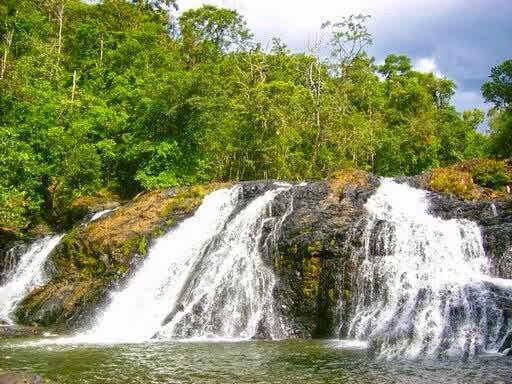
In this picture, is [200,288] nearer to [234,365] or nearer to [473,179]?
[234,365]

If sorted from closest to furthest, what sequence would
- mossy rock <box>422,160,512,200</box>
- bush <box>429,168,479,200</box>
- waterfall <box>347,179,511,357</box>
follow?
1. waterfall <box>347,179,511,357</box>
2. bush <box>429,168,479,200</box>
3. mossy rock <box>422,160,512,200</box>

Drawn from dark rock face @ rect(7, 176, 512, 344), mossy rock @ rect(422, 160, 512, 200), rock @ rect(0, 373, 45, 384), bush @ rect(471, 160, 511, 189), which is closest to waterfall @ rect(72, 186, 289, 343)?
dark rock face @ rect(7, 176, 512, 344)

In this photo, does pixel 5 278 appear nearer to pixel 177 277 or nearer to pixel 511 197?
pixel 177 277

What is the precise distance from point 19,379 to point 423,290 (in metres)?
10.8

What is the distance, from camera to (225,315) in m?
17.8

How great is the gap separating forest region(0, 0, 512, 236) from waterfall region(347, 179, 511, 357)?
47.9 feet

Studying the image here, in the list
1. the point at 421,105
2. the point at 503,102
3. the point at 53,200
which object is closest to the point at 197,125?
the point at 53,200

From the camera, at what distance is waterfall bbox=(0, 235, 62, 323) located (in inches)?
903

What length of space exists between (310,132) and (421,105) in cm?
1812

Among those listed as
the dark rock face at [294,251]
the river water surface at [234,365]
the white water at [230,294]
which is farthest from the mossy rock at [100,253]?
the river water surface at [234,365]

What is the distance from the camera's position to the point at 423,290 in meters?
15.6

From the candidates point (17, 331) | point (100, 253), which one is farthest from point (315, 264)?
point (17, 331)

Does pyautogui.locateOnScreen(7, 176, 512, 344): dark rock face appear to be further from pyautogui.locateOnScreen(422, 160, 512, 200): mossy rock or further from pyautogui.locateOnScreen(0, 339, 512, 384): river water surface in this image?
pyautogui.locateOnScreen(0, 339, 512, 384): river water surface

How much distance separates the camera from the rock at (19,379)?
30.8 ft
